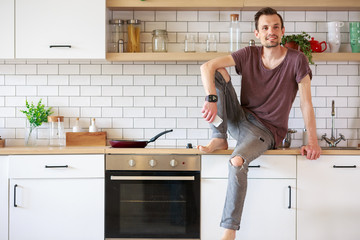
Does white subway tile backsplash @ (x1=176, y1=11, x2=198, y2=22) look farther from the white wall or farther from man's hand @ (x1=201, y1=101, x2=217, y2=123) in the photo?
man's hand @ (x1=201, y1=101, x2=217, y2=123)

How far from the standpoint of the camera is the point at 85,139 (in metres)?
3.64

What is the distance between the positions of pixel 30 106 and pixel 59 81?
1.06ft

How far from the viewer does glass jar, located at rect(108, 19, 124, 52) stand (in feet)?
11.8

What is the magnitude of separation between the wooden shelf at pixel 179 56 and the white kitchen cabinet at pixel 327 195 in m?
0.84

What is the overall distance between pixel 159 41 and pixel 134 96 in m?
0.52

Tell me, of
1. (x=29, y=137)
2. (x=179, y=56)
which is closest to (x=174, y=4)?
(x=179, y=56)

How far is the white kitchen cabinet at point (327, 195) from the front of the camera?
312 cm

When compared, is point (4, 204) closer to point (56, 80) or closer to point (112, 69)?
point (56, 80)

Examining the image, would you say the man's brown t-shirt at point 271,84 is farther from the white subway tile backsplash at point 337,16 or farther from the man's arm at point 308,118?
the white subway tile backsplash at point 337,16

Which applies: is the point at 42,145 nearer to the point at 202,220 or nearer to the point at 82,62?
the point at 82,62

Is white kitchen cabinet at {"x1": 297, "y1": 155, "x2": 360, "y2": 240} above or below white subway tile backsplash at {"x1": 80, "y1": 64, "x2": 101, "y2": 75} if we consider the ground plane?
below

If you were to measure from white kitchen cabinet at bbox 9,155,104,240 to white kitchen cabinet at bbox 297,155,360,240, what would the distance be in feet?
4.73

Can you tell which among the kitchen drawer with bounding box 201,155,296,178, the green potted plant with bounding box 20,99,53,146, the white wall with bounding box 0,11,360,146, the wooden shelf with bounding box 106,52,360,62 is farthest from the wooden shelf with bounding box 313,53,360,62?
the green potted plant with bounding box 20,99,53,146

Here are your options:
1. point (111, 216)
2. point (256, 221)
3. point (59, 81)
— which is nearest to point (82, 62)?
point (59, 81)
